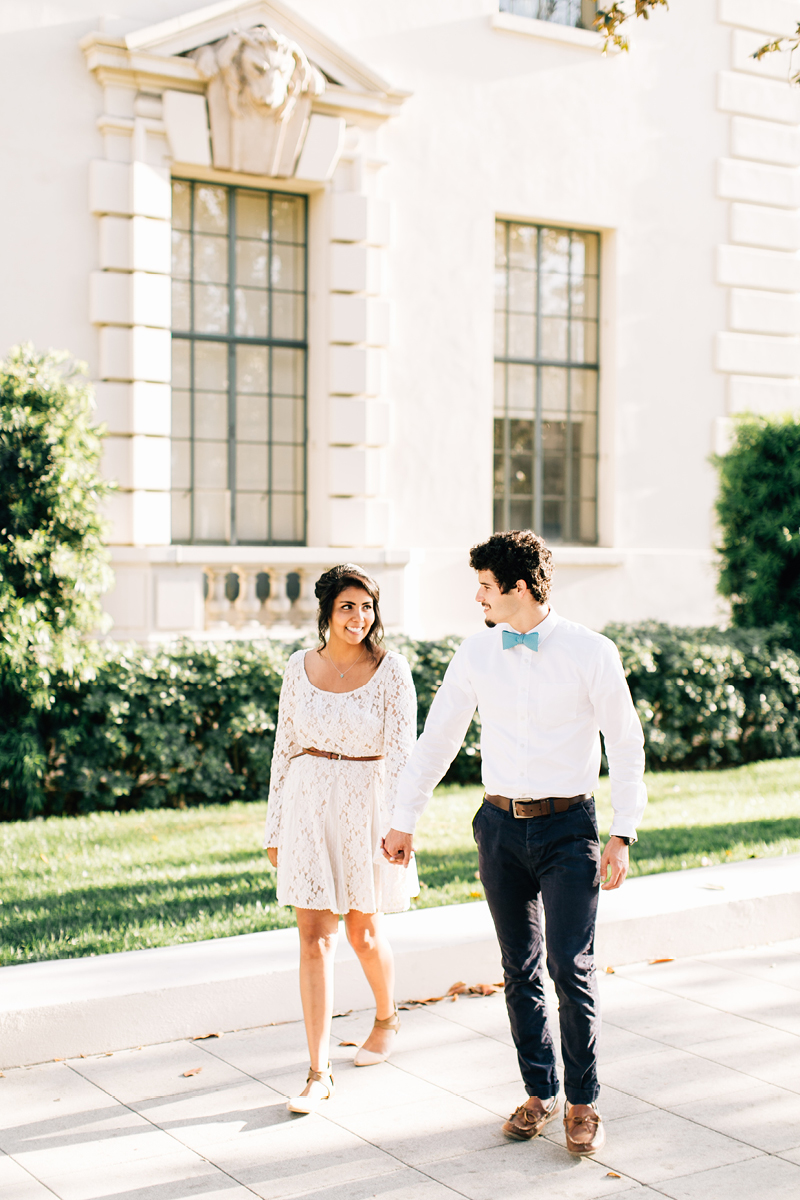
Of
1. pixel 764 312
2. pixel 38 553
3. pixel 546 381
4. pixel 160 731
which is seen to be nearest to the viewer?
pixel 38 553

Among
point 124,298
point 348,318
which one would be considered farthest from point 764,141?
point 124,298

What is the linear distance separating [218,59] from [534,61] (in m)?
3.63

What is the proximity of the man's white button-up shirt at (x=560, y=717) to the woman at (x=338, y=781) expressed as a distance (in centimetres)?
59

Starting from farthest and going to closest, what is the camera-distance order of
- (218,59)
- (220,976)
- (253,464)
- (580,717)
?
(253,464), (218,59), (220,976), (580,717)

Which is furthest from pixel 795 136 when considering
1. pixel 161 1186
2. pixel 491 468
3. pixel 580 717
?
pixel 161 1186

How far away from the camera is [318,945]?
4613 millimetres

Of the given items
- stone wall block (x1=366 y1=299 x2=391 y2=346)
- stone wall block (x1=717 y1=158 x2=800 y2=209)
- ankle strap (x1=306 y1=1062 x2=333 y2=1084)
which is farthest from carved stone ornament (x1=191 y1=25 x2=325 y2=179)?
ankle strap (x1=306 y1=1062 x2=333 y2=1084)

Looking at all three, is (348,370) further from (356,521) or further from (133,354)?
(133,354)

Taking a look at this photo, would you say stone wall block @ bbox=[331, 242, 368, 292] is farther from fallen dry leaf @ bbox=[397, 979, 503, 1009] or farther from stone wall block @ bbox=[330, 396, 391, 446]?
fallen dry leaf @ bbox=[397, 979, 503, 1009]

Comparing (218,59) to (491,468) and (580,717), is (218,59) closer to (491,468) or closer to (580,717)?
(491,468)

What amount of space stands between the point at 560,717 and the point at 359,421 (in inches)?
322

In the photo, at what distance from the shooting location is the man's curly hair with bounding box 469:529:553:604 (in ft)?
13.6

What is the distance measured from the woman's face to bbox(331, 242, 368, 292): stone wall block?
25.3 ft

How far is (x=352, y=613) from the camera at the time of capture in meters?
4.71
